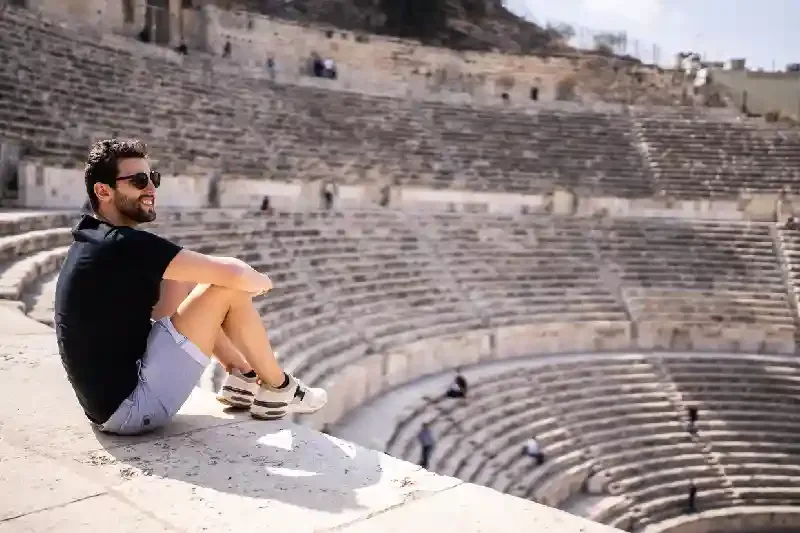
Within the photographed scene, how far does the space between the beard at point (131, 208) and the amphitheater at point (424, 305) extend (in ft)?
2.48

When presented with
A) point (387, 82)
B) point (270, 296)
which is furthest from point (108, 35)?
point (270, 296)

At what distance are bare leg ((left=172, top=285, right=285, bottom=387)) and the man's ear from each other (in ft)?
1.45

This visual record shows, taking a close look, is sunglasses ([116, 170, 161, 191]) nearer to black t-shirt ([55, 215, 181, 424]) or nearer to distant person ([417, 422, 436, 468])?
black t-shirt ([55, 215, 181, 424])

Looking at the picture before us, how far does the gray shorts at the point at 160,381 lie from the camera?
7.79 ft

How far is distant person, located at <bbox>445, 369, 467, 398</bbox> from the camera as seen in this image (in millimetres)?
9719

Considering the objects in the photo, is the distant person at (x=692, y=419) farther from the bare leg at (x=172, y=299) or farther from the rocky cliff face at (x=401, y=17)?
the rocky cliff face at (x=401, y=17)

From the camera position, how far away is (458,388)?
9.82 m

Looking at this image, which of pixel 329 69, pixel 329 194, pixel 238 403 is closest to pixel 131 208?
pixel 238 403

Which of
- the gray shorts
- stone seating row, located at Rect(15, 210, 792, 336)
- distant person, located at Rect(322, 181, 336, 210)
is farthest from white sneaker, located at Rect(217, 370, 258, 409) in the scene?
distant person, located at Rect(322, 181, 336, 210)

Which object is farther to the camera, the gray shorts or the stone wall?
the stone wall

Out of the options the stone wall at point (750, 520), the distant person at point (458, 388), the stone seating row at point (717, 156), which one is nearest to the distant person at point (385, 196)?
the distant person at point (458, 388)

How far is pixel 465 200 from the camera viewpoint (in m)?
15.4

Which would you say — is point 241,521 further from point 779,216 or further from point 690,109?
point 690,109

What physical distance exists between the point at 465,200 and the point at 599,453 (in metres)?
6.71
